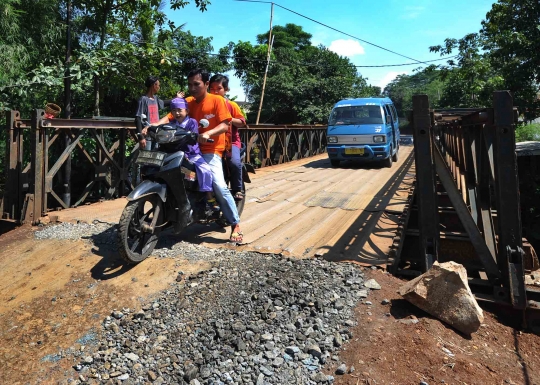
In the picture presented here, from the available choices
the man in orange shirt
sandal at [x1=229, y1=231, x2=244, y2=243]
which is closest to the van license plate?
the man in orange shirt

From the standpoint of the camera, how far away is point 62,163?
199 inches

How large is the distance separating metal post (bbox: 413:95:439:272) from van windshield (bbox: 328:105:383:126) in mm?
7400

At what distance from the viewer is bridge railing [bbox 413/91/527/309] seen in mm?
2779

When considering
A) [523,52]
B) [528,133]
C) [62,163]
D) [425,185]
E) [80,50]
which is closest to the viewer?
[425,185]

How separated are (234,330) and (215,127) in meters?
2.05

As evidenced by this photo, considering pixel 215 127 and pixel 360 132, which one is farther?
pixel 360 132

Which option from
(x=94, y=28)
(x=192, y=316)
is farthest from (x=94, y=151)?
(x=192, y=316)

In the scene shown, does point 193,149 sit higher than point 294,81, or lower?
lower

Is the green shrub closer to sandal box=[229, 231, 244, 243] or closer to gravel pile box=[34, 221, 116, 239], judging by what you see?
sandal box=[229, 231, 244, 243]

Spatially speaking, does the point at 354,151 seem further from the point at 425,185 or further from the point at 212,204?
the point at 425,185

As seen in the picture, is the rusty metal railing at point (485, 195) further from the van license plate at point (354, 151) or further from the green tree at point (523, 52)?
the green tree at point (523, 52)

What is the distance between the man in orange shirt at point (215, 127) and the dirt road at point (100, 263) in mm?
343

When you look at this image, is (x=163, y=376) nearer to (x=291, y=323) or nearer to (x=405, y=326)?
(x=291, y=323)

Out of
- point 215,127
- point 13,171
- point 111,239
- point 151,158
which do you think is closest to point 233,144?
point 215,127
